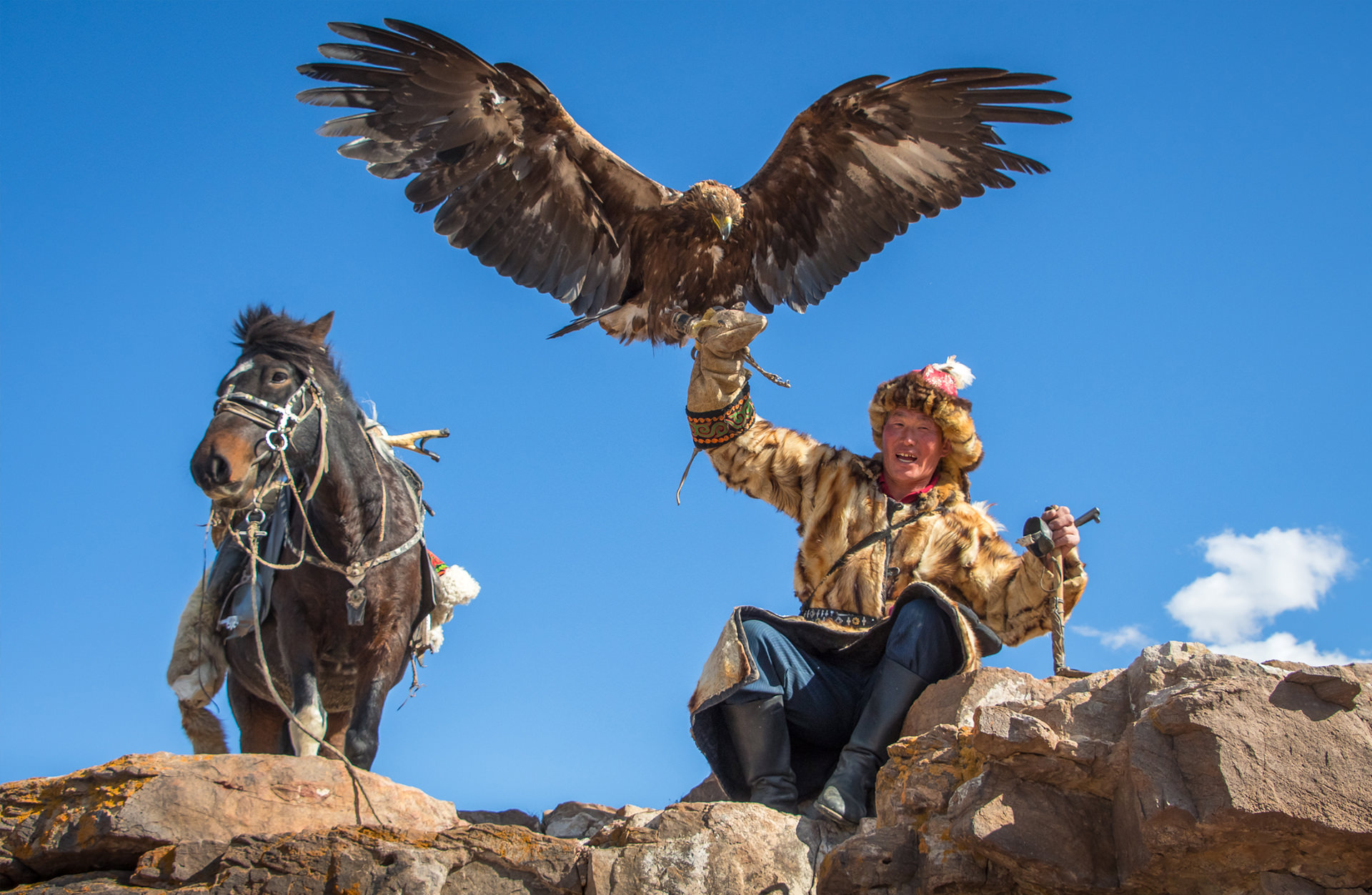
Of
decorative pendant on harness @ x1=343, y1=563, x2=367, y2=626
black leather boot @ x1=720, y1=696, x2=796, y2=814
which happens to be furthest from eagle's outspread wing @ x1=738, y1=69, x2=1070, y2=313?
black leather boot @ x1=720, y1=696, x2=796, y2=814

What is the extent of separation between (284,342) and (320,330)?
0.41 m

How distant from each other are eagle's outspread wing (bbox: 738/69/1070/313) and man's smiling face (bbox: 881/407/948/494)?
1645 mm

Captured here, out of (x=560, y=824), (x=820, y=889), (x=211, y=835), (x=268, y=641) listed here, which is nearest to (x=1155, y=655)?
(x=820, y=889)

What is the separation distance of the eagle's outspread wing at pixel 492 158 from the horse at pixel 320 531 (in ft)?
2.82

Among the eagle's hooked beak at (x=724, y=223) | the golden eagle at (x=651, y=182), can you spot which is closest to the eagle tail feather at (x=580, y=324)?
the golden eagle at (x=651, y=182)

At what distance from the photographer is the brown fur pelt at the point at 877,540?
3.94 m

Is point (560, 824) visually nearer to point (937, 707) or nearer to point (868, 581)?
point (868, 581)

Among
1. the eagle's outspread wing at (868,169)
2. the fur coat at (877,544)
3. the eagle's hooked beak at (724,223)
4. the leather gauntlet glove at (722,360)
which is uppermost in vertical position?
the eagle's outspread wing at (868,169)

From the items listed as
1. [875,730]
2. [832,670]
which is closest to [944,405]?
[832,670]

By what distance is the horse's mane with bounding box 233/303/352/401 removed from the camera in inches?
193

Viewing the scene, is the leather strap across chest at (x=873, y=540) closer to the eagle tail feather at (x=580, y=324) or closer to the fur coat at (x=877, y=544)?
the fur coat at (x=877, y=544)

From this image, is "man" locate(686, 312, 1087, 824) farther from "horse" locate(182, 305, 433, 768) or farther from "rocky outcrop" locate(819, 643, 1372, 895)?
"horse" locate(182, 305, 433, 768)

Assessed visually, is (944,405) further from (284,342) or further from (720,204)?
(284,342)

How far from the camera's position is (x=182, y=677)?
5.59 meters
